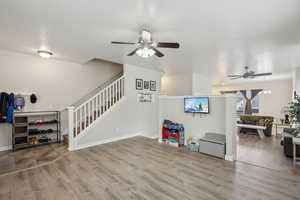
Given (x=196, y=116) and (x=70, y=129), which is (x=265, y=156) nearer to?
(x=196, y=116)

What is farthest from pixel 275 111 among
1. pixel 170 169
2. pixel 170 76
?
pixel 170 169

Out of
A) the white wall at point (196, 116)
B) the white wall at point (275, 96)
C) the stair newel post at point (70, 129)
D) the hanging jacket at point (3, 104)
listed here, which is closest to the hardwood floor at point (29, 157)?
the stair newel post at point (70, 129)

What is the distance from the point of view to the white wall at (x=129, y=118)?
15.8 feet

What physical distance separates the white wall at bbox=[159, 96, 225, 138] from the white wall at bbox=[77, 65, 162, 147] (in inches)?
52.1

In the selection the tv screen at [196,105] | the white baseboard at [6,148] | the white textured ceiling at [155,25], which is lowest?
the white baseboard at [6,148]

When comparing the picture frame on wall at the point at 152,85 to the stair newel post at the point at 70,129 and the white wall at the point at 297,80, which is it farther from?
the white wall at the point at 297,80

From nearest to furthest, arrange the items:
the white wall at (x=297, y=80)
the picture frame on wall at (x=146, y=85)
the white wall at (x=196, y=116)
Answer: the white wall at (x=196, y=116), the white wall at (x=297, y=80), the picture frame on wall at (x=146, y=85)

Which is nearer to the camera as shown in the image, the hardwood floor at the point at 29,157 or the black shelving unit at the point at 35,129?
the hardwood floor at the point at 29,157

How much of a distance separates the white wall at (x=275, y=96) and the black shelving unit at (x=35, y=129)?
11.7m

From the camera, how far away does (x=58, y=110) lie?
5.15m

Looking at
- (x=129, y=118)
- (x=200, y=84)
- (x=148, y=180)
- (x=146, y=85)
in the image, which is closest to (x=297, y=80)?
(x=200, y=84)

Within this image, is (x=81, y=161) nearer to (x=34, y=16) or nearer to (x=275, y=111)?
(x=34, y=16)

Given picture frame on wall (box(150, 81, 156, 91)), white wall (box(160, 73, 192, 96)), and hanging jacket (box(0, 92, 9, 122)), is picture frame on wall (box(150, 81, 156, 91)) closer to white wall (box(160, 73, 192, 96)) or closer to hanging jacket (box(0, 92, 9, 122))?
white wall (box(160, 73, 192, 96))

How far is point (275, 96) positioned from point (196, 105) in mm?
8274
